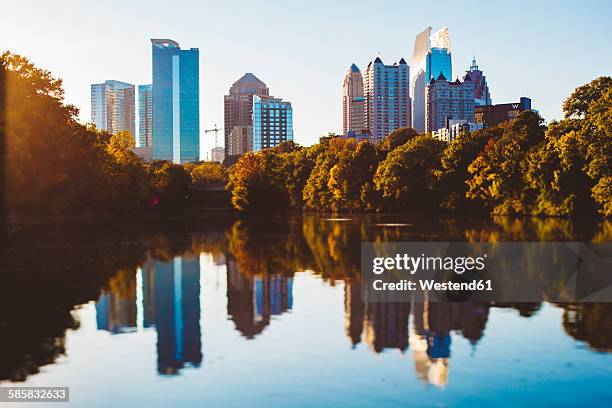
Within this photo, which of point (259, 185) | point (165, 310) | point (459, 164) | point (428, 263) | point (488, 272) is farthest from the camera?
point (259, 185)

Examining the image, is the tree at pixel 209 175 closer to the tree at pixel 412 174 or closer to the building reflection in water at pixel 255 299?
the tree at pixel 412 174

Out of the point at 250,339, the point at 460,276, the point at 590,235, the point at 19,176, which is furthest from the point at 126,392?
the point at 19,176

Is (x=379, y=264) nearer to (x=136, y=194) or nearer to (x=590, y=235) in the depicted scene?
(x=590, y=235)

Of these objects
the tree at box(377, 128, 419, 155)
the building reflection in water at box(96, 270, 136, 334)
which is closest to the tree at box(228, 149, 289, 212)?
the tree at box(377, 128, 419, 155)

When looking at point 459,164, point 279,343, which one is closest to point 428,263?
point 279,343

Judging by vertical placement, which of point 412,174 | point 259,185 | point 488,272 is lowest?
point 488,272

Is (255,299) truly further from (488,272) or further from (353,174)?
(353,174)
